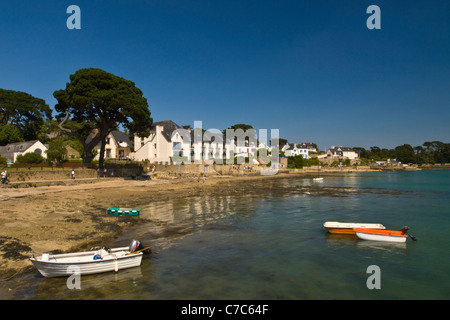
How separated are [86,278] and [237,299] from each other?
6480 mm

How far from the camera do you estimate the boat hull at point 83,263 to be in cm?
1113

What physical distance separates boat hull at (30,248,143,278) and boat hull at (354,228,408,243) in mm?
14062

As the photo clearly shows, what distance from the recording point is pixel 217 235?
18875 millimetres

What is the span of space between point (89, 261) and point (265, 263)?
8199 mm

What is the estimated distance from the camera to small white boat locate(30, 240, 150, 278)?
1116cm

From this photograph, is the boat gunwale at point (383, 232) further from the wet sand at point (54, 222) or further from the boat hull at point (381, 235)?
the wet sand at point (54, 222)

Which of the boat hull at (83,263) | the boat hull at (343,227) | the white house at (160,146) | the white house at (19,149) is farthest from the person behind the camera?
the white house at (160,146)

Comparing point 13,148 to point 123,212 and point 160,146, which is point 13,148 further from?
point 123,212

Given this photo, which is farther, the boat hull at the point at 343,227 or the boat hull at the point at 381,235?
the boat hull at the point at 343,227

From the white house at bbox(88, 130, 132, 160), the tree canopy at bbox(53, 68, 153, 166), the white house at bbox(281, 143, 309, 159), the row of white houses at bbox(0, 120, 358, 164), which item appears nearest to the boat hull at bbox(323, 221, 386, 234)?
the tree canopy at bbox(53, 68, 153, 166)

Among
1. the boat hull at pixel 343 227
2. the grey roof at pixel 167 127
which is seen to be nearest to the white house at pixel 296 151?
the grey roof at pixel 167 127

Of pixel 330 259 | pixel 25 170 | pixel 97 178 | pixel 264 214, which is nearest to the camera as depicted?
pixel 330 259
